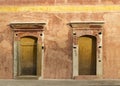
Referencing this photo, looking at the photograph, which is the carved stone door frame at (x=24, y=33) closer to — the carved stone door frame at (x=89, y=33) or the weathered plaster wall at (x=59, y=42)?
the weathered plaster wall at (x=59, y=42)

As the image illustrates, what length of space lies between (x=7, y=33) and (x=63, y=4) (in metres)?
3.31

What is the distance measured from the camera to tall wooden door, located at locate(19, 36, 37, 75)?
19828 millimetres

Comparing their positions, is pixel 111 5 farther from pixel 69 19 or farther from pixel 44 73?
pixel 44 73

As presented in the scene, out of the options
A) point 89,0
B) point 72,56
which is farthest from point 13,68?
point 89,0

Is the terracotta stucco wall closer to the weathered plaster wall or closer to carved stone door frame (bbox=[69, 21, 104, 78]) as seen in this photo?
the weathered plaster wall

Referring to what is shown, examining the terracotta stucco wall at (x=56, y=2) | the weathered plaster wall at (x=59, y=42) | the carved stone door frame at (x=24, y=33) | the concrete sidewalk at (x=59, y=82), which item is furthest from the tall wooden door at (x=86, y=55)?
the carved stone door frame at (x=24, y=33)

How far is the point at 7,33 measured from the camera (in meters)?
19.7

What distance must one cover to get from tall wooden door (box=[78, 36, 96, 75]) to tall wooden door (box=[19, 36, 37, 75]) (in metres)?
2.40

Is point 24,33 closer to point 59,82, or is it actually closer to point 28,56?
point 28,56

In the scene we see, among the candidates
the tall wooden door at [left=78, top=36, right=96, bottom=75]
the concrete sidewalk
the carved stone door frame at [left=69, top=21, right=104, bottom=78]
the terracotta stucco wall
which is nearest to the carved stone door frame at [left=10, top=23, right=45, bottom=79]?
the concrete sidewalk

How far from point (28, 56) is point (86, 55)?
306 centimetres

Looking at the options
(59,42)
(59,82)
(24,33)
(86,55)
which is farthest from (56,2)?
(59,82)

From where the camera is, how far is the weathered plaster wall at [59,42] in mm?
19359

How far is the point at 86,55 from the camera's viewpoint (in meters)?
19.7
